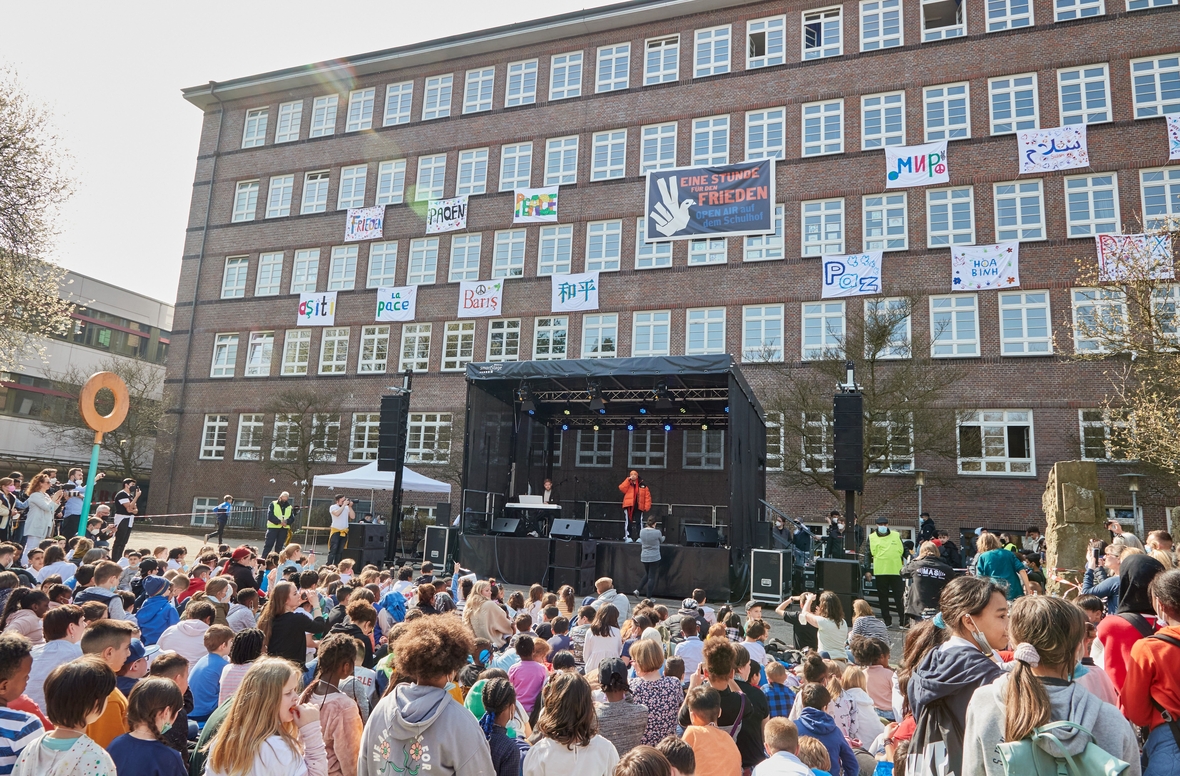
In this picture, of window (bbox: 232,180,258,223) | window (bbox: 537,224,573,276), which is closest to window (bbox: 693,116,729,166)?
window (bbox: 537,224,573,276)

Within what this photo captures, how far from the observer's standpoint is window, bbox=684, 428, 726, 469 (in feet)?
90.2

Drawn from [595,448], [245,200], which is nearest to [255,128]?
[245,200]

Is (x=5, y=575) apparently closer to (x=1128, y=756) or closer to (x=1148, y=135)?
(x=1128, y=756)

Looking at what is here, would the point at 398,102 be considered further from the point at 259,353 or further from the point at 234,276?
the point at 259,353

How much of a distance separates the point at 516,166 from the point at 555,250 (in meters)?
4.36

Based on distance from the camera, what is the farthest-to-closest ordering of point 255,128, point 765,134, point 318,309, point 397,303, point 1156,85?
point 255,128 → point 318,309 → point 397,303 → point 765,134 → point 1156,85

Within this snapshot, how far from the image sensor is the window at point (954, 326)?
24.9 m

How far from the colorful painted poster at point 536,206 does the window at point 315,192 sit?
10.2 meters

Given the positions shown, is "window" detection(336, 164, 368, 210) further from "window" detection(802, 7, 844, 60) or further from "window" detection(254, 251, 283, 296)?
"window" detection(802, 7, 844, 60)

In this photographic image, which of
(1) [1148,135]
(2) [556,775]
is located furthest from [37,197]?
(1) [1148,135]

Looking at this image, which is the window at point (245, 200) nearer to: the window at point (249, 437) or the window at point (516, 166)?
the window at point (249, 437)

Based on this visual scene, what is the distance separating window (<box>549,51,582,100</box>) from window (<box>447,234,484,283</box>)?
689 centimetres

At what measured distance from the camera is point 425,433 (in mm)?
31188

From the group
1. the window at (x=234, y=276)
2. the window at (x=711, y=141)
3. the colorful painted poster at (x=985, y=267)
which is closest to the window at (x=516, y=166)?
the window at (x=711, y=141)
